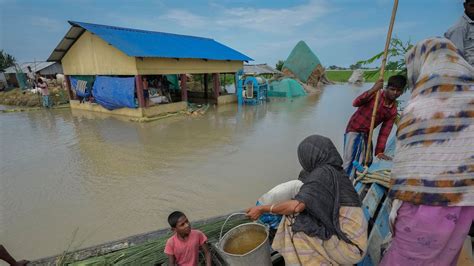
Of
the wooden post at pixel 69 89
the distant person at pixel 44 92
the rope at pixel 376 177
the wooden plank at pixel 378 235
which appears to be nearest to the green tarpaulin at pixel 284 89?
the wooden post at pixel 69 89

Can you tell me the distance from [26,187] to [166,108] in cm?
749

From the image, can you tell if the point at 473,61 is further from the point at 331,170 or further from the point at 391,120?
the point at 331,170

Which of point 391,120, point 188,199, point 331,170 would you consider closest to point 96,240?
point 188,199

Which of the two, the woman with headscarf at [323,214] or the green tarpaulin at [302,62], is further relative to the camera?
the green tarpaulin at [302,62]

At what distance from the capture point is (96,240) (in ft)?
10.8

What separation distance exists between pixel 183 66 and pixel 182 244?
37.4ft

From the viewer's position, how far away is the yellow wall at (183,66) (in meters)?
10.9

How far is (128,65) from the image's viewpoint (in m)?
10.7

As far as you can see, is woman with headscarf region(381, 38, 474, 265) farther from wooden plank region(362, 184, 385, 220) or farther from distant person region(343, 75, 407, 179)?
distant person region(343, 75, 407, 179)

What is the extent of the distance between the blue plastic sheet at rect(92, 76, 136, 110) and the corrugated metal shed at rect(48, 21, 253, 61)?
4.75 ft

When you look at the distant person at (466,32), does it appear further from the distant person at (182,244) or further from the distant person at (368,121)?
the distant person at (182,244)

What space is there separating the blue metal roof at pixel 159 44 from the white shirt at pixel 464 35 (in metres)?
9.74

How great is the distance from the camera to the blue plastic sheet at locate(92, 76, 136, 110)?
10.8 m

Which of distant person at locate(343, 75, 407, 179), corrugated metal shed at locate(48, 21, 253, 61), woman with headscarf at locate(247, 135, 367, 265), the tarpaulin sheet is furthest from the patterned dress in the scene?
the tarpaulin sheet
